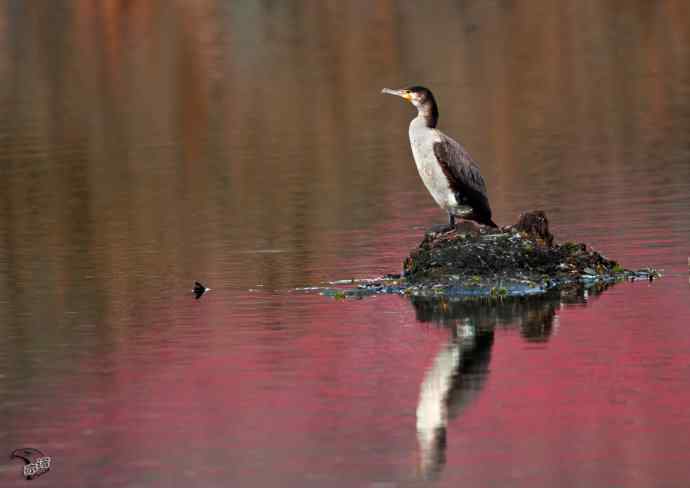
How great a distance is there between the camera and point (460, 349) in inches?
634

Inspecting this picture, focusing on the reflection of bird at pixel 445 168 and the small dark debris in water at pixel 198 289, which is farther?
the small dark debris in water at pixel 198 289

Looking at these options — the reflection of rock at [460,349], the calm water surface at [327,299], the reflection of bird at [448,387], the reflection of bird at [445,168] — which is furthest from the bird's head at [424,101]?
the reflection of bird at [448,387]

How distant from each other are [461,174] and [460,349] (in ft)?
12.8

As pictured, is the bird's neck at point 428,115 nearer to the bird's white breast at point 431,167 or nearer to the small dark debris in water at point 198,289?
the bird's white breast at point 431,167

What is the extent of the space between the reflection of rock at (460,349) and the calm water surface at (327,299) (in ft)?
0.11

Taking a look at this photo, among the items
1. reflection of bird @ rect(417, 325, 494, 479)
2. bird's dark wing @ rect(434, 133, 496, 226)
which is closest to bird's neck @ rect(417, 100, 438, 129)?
bird's dark wing @ rect(434, 133, 496, 226)

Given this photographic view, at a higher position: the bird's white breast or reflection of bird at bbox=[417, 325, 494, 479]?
the bird's white breast

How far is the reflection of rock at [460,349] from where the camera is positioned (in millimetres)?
13195

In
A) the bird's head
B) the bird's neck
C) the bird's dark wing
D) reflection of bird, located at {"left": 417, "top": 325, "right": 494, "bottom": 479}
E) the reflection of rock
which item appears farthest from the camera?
the bird's neck

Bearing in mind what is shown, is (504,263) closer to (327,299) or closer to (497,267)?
(497,267)

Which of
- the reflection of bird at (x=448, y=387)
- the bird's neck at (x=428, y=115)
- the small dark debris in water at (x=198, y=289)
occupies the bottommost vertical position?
the reflection of bird at (x=448, y=387)

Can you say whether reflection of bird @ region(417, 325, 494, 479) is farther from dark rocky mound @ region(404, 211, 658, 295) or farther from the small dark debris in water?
the small dark debris in water

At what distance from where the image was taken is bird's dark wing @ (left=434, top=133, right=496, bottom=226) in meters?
19.7

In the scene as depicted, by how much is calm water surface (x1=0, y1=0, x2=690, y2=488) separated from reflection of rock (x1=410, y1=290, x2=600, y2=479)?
0.11 ft
